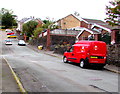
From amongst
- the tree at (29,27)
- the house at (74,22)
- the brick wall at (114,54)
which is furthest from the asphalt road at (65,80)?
the tree at (29,27)

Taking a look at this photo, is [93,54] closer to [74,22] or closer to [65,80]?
[65,80]

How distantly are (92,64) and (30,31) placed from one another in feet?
168

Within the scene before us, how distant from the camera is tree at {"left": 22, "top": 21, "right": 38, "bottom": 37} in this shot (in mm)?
64062

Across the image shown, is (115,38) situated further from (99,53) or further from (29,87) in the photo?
(29,87)

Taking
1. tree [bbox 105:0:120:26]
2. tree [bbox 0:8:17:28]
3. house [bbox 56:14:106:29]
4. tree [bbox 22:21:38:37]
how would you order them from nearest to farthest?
tree [bbox 105:0:120:26]
house [bbox 56:14:106:29]
tree [bbox 22:21:38:37]
tree [bbox 0:8:17:28]

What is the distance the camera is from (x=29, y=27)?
64500 mm

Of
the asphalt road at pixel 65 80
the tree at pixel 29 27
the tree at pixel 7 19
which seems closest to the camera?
the asphalt road at pixel 65 80

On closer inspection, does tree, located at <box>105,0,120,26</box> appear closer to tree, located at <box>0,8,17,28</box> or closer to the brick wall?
the brick wall

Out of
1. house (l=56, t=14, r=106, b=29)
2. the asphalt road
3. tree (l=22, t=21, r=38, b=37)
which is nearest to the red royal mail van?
the asphalt road

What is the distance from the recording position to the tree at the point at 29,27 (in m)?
64.1

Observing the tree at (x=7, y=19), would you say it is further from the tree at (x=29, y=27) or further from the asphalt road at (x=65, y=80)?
the asphalt road at (x=65, y=80)

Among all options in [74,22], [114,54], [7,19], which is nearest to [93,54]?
[114,54]

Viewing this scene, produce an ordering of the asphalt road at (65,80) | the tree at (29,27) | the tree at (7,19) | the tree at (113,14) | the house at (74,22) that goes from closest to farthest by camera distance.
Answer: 1. the asphalt road at (65,80)
2. the tree at (113,14)
3. the house at (74,22)
4. the tree at (29,27)
5. the tree at (7,19)

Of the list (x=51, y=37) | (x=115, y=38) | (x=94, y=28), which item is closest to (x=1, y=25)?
(x=51, y=37)
